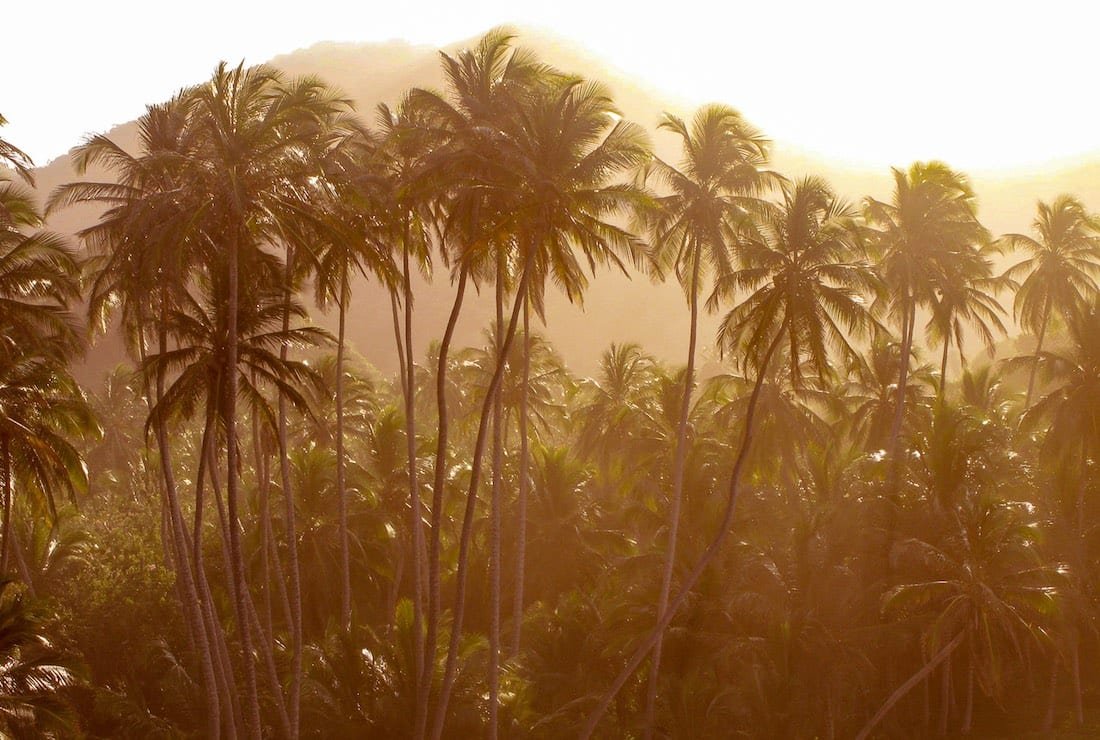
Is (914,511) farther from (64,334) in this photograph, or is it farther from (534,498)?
(64,334)

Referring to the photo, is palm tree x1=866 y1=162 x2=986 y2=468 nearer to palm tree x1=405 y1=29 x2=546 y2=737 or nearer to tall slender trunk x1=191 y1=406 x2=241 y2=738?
palm tree x1=405 y1=29 x2=546 y2=737

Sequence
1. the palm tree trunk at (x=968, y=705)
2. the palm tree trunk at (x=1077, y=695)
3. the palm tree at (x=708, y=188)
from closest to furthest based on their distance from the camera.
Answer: the palm tree at (x=708, y=188)
the palm tree trunk at (x=968, y=705)
the palm tree trunk at (x=1077, y=695)

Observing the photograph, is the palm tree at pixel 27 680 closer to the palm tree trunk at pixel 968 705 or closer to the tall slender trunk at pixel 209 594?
the tall slender trunk at pixel 209 594

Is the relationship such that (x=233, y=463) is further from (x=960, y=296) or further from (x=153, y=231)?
(x=960, y=296)

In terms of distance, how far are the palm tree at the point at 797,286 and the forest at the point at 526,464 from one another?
11cm

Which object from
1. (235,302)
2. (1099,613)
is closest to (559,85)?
(235,302)

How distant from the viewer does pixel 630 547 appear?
40125 millimetres

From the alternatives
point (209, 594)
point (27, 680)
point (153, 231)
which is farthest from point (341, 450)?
point (27, 680)

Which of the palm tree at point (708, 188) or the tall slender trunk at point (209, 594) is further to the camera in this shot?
the palm tree at point (708, 188)

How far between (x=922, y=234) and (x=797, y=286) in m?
11.3

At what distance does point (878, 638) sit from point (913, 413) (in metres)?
12.5

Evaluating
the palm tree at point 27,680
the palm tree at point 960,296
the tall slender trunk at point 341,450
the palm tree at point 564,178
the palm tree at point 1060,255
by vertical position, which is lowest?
the palm tree at point 27,680

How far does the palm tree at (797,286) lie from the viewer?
80.3ft

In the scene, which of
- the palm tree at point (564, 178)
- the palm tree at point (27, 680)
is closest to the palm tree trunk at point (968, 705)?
the palm tree at point (564, 178)
